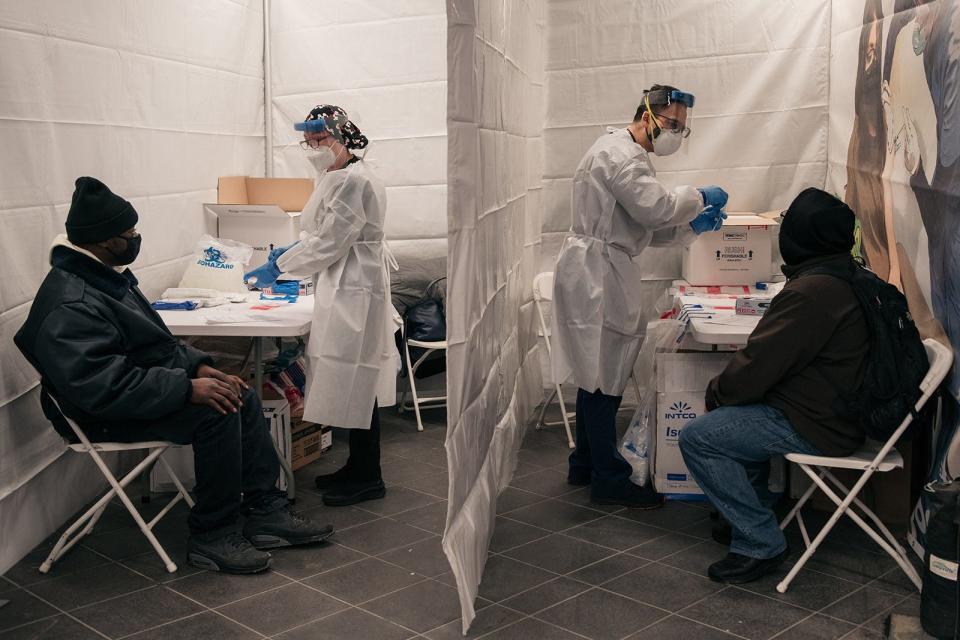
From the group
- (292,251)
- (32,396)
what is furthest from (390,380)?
(32,396)

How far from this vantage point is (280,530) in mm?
3525

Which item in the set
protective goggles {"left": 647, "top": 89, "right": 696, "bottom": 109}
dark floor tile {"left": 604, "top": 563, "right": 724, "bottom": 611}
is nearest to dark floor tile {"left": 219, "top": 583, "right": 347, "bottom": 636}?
dark floor tile {"left": 604, "top": 563, "right": 724, "bottom": 611}

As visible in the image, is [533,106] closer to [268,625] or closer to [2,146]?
[2,146]

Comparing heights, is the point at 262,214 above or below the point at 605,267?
above

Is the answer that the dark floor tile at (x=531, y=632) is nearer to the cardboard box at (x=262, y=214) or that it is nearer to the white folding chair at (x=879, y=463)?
the white folding chair at (x=879, y=463)

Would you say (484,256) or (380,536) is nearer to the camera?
(484,256)

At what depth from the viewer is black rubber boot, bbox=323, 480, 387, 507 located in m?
3.98

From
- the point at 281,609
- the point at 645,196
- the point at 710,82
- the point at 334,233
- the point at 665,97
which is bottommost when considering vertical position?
the point at 281,609

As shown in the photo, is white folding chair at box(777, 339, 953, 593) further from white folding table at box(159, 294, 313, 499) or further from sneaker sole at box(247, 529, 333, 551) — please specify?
white folding table at box(159, 294, 313, 499)

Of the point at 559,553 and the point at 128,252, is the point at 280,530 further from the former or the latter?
the point at 128,252

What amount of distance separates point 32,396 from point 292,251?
1107 mm

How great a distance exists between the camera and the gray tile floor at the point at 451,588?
289 centimetres

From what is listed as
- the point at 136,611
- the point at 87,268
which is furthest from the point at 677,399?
the point at 87,268

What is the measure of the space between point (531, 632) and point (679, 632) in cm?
43
